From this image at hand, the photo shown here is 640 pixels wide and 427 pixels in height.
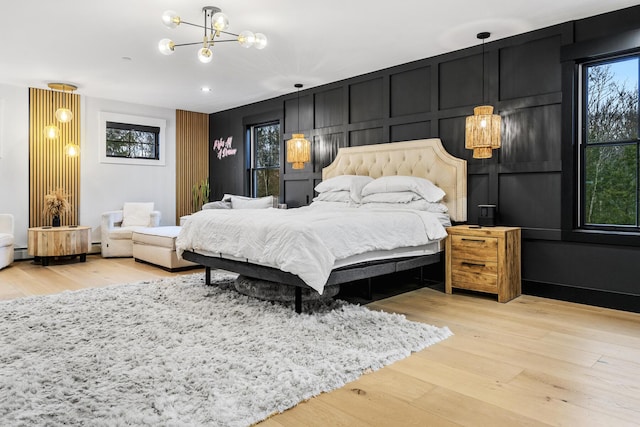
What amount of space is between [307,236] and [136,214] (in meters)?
4.92

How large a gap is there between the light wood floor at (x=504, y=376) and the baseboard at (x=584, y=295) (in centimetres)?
13

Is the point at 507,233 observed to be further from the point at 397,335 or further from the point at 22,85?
the point at 22,85

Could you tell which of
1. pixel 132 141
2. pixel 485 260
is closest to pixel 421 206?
pixel 485 260

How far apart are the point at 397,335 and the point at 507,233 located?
1702 millimetres

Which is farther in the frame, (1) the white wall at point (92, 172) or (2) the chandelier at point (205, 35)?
(1) the white wall at point (92, 172)

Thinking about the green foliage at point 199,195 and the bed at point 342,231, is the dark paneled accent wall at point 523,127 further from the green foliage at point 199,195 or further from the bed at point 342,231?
the green foliage at point 199,195

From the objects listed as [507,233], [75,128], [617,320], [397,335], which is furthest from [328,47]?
[75,128]

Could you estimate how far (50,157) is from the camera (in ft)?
21.5

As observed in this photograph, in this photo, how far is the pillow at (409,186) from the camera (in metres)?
4.49

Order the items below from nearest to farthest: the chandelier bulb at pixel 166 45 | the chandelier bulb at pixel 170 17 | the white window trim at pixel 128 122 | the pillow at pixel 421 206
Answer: the chandelier bulb at pixel 170 17, the chandelier bulb at pixel 166 45, the pillow at pixel 421 206, the white window trim at pixel 128 122

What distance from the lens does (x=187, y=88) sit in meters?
6.36

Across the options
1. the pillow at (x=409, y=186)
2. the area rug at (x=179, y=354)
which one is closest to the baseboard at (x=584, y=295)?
the pillow at (x=409, y=186)

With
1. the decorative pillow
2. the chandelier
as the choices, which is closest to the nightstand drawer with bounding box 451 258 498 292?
the decorative pillow

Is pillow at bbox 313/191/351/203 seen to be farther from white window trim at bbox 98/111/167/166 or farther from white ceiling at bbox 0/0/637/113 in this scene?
white window trim at bbox 98/111/167/166
